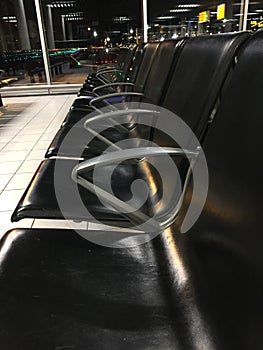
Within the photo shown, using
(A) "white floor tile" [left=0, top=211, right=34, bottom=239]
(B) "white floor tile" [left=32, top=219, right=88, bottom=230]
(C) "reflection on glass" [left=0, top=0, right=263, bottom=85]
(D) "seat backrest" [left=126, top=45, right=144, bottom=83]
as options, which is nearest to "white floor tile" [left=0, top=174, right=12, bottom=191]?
(A) "white floor tile" [left=0, top=211, right=34, bottom=239]

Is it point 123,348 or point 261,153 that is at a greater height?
point 261,153

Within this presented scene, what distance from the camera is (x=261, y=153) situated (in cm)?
54

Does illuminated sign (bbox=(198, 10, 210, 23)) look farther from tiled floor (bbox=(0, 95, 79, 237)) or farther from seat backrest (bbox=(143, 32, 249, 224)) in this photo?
seat backrest (bbox=(143, 32, 249, 224))

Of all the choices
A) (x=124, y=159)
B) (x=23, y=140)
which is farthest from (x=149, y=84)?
(x=23, y=140)

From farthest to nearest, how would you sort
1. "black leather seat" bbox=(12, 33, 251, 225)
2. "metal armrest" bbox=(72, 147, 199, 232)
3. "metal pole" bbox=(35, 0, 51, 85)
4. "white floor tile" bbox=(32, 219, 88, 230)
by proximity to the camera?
"metal pole" bbox=(35, 0, 51, 85) < "white floor tile" bbox=(32, 219, 88, 230) < "black leather seat" bbox=(12, 33, 251, 225) < "metal armrest" bbox=(72, 147, 199, 232)

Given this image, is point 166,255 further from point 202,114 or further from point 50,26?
point 50,26

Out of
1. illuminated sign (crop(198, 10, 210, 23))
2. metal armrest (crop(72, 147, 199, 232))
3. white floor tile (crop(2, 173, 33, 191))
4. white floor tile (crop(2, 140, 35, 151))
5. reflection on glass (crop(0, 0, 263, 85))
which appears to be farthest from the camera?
illuminated sign (crop(198, 10, 210, 23))

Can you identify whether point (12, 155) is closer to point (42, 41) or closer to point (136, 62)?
point (136, 62)

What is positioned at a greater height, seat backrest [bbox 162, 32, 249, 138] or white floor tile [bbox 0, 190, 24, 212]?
seat backrest [bbox 162, 32, 249, 138]

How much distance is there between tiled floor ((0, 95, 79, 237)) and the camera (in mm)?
2027

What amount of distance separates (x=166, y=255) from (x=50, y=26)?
8.27 meters

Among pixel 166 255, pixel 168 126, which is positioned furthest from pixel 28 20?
pixel 166 255

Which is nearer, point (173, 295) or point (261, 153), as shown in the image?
point (261, 153)

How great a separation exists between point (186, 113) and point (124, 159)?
38 cm
